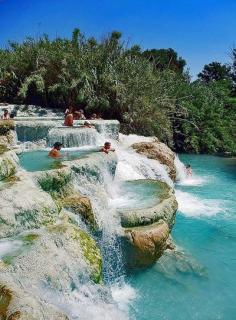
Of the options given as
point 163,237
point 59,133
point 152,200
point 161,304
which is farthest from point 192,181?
point 161,304

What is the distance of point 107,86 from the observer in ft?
70.5

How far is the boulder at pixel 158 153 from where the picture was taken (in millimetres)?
16781

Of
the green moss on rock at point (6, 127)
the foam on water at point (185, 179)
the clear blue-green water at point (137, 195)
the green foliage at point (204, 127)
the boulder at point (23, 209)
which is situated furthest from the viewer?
the green foliage at point (204, 127)

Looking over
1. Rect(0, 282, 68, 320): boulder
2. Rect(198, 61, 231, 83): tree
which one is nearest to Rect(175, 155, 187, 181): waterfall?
Rect(0, 282, 68, 320): boulder

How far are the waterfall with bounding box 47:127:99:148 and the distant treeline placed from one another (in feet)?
18.1

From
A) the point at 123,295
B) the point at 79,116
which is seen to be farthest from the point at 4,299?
the point at 79,116

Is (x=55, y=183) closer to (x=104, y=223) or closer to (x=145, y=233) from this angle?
(x=104, y=223)

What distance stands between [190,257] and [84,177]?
3192 millimetres

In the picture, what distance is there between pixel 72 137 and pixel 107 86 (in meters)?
6.83

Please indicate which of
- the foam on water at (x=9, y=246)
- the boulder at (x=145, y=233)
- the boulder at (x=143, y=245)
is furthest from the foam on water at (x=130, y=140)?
the foam on water at (x=9, y=246)

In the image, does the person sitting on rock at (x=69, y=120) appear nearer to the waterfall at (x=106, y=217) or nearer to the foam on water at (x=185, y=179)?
the foam on water at (x=185, y=179)

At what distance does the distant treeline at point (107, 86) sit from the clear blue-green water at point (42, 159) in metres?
7.62

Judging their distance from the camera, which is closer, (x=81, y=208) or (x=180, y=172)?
(x=81, y=208)

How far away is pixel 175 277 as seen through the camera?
8992 millimetres
